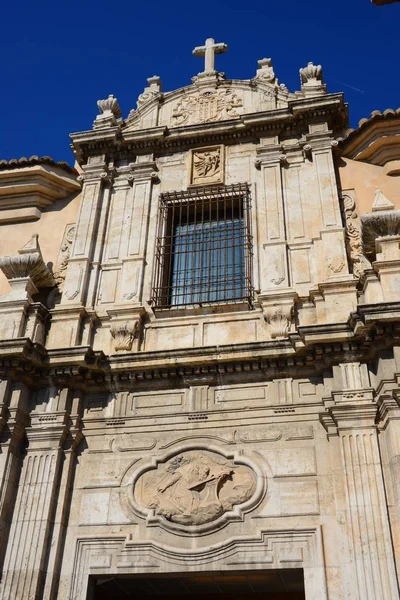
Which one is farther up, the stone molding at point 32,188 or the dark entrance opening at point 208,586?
the stone molding at point 32,188

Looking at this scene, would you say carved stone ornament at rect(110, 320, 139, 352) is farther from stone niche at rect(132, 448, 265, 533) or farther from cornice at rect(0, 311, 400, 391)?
stone niche at rect(132, 448, 265, 533)

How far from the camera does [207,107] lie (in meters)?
13.2

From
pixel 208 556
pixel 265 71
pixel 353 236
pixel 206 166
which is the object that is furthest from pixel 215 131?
pixel 208 556

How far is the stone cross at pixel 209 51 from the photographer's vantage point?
1400 cm

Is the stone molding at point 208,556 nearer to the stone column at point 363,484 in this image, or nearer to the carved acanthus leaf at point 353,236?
the stone column at point 363,484

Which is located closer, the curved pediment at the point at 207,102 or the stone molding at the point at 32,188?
the stone molding at the point at 32,188

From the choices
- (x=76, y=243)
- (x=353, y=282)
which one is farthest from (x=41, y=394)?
(x=353, y=282)

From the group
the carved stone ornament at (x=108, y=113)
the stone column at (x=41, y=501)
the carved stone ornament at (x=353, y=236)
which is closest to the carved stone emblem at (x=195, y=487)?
the stone column at (x=41, y=501)

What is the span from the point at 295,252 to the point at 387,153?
2649 mm

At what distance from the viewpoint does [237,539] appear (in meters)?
8.24

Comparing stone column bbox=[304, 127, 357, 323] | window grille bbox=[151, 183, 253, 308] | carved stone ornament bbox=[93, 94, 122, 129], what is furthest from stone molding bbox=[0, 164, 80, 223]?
stone column bbox=[304, 127, 357, 323]

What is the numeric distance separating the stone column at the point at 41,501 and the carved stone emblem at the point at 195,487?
109cm

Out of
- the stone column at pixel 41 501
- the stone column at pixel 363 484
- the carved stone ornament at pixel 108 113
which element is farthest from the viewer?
the carved stone ornament at pixel 108 113

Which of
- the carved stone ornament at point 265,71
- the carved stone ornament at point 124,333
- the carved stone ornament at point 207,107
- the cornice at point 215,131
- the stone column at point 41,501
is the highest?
the carved stone ornament at point 265,71
